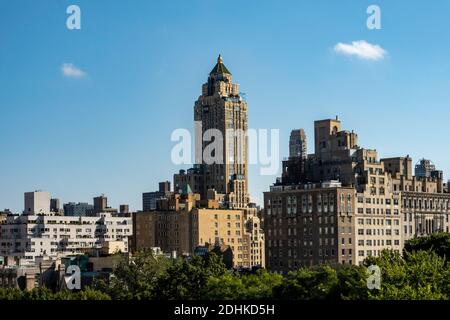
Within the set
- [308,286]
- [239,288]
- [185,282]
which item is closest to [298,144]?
[185,282]

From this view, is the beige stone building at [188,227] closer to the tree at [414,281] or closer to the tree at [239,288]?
the tree at [239,288]

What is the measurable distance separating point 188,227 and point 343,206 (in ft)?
165

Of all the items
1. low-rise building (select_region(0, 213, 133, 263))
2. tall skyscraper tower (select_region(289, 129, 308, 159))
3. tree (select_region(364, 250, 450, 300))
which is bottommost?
low-rise building (select_region(0, 213, 133, 263))

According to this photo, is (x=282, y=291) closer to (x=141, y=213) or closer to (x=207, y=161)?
(x=141, y=213)

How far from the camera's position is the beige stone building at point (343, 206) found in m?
117

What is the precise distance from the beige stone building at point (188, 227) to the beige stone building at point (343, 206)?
3457 cm

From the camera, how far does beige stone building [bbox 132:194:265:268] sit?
162500 mm

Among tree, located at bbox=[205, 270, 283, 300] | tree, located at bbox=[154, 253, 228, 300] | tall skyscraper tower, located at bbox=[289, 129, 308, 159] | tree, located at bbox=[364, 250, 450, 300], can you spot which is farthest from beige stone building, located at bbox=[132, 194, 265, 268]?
tree, located at bbox=[364, 250, 450, 300]

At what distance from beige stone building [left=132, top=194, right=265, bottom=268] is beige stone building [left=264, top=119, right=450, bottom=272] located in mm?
34572

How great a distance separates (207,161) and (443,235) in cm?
10904

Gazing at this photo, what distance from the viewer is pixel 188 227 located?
16288cm

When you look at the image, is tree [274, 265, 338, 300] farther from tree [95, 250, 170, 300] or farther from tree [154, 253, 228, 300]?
tree [95, 250, 170, 300]

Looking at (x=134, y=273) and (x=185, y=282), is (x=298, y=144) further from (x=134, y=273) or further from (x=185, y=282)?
(x=185, y=282)

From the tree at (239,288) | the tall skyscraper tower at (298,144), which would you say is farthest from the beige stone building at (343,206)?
the tree at (239,288)
